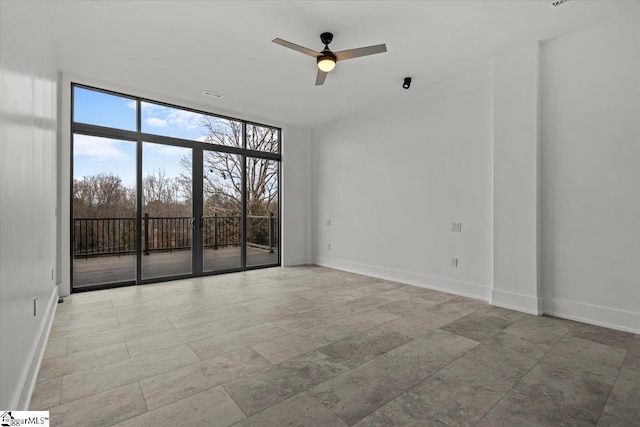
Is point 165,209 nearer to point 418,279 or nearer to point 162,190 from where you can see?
point 162,190

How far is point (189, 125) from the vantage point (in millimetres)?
5551

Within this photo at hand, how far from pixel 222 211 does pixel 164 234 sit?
105 centimetres

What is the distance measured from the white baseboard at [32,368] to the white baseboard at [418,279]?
4.42m

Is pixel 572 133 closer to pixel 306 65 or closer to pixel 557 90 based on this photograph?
pixel 557 90

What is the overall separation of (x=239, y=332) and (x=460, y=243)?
10.5ft

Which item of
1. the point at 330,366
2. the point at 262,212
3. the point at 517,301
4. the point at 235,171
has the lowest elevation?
the point at 330,366

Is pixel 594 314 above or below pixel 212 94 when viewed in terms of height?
below

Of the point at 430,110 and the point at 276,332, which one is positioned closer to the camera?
the point at 276,332

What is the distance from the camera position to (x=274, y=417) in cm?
183

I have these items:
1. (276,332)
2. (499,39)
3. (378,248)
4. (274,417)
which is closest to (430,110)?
(499,39)

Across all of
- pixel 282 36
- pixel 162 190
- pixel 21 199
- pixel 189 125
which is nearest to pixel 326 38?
pixel 282 36

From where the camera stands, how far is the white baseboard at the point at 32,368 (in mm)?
1804

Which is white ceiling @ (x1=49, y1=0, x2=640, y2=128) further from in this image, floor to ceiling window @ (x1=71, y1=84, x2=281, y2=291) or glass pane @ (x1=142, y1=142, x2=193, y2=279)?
glass pane @ (x1=142, y1=142, x2=193, y2=279)

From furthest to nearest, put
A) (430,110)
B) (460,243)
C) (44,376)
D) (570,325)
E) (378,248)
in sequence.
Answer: (378,248)
(430,110)
(460,243)
(570,325)
(44,376)
